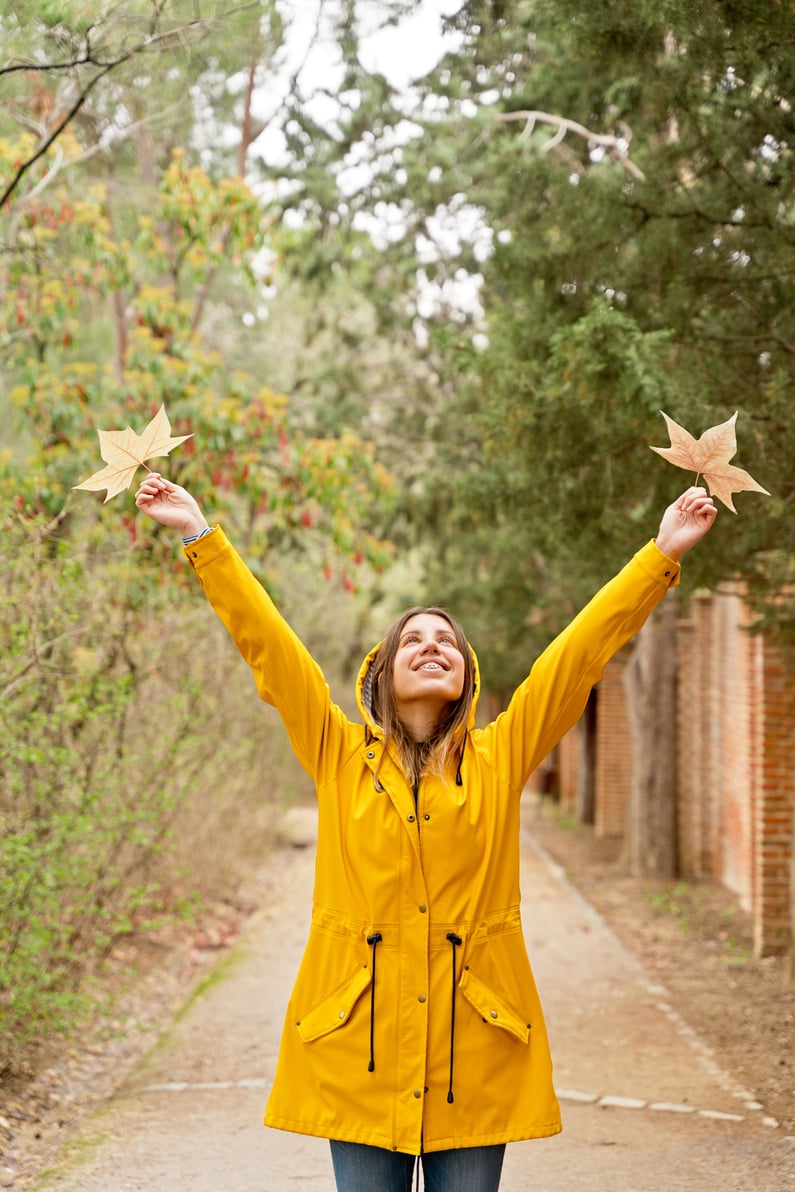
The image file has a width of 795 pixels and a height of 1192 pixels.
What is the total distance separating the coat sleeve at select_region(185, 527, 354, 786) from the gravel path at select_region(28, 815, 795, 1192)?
275 centimetres

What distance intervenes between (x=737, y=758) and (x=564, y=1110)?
819cm

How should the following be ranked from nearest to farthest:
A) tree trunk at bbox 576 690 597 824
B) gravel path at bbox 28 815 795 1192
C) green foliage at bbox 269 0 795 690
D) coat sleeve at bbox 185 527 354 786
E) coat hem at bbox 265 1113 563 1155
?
coat hem at bbox 265 1113 563 1155 → coat sleeve at bbox 185 527 354 786 → gravel path at bbox 28 815 795 1192 → green foliage at bbox 269 0 795 690 → tree trunk at bbox 576 690 597 824

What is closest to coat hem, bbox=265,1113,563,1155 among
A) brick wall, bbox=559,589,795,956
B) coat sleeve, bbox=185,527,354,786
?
coat sleeve, bbox=185,527,354,786

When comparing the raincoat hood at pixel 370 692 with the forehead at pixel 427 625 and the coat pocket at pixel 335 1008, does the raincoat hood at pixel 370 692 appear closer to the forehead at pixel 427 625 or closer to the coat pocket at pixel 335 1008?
the forehead at pixel 427 625

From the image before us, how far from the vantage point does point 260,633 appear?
318cm

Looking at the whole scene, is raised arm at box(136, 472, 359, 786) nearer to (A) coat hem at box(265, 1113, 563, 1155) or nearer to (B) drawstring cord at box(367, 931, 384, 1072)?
(B) drawstring cord at box(367, 931, 384, 1072)

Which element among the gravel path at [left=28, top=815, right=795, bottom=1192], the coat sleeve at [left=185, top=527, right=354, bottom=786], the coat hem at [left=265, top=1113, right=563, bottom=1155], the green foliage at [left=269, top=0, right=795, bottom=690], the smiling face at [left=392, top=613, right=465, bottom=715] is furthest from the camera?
the green foliage at [left=269, top=0, right=795, bottom=690]

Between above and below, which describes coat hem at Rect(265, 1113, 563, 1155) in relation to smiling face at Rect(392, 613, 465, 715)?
below

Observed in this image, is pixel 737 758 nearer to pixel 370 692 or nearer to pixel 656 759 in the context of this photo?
pixel 656 759

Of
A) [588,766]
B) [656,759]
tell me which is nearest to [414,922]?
[656,759]

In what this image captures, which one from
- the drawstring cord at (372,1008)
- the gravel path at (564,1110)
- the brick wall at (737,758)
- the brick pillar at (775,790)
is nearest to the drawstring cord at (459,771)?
the drawstring cord at (372,1008)

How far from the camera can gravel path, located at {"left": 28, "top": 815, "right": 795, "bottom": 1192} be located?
539cm

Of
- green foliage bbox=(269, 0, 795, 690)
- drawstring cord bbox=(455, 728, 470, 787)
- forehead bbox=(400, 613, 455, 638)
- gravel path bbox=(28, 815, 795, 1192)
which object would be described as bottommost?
gravel path bbox=(28, 815, 795, 1192)

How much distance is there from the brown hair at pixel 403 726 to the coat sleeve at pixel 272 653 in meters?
0.12
